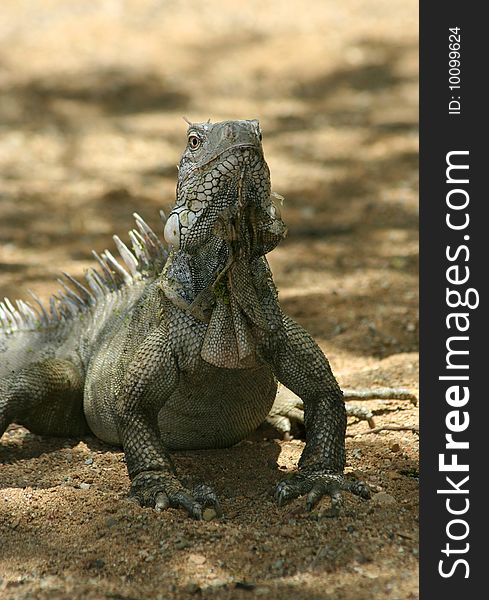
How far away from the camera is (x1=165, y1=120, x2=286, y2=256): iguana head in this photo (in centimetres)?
468

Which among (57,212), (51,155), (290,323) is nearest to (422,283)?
(290,323)

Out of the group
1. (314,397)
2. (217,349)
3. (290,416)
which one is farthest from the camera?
(290,416)

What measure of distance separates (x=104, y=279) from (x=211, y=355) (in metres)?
2.01

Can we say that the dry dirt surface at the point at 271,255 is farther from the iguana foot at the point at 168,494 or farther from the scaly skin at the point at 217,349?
the scaly skin at the point at 217,349

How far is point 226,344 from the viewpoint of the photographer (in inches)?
197

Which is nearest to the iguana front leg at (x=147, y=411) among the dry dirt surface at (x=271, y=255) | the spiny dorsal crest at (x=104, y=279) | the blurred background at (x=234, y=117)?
the dry dirt surface at (x=271, y=255)

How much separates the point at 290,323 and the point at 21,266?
5.37 m

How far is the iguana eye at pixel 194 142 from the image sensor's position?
4.86 metres

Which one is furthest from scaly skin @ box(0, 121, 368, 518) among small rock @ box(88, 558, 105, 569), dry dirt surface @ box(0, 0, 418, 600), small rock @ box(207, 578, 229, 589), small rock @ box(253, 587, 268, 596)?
small rock @ box(253, 587, 268, 596)

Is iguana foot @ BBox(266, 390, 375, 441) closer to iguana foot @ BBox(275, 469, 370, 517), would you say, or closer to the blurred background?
iguana foot @ BBox(275, 469, 370, 517)

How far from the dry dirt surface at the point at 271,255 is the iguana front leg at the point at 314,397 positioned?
10.6 inches

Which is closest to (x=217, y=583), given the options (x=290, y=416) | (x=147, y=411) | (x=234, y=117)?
(x=147, y=411)

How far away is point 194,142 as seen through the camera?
4.89m

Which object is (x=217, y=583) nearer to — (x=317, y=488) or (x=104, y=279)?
(x=317, y=488)
